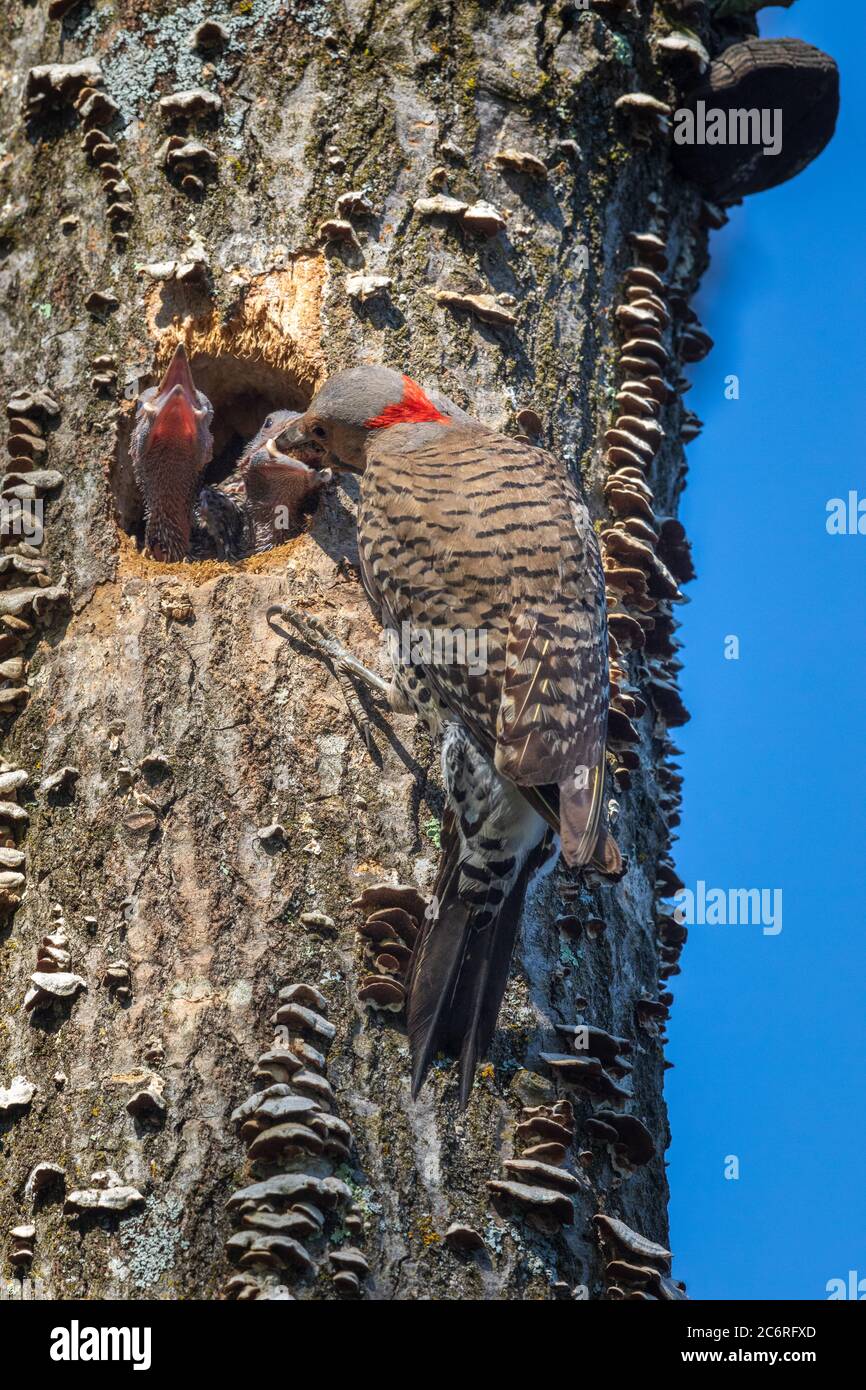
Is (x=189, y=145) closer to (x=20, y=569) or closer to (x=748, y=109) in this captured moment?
(x=20, y=569)

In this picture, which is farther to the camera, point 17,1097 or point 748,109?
point 748,109

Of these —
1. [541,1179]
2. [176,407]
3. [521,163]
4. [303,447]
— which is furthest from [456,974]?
[521,163]

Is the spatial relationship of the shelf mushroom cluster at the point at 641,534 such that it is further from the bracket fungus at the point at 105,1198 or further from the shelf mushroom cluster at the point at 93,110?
the bracket fungus at the point at 105,1198

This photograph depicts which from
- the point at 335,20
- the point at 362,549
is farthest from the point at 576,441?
the point at 335,20

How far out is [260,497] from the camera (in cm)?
607

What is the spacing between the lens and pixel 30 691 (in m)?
4.33

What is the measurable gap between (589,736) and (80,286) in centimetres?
218

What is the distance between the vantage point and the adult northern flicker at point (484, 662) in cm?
380

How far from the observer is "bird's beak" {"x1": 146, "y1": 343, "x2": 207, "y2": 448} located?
491 cm

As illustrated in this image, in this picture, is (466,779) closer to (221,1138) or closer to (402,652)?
(402,652)

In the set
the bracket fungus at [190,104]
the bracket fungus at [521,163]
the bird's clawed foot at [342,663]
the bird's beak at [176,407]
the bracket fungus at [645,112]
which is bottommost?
the bird's clawed foot at [342,663]

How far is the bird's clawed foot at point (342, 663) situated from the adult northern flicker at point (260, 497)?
111 cm

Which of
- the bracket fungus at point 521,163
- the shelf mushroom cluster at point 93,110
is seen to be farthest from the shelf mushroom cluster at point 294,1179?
the bracket fungus at point 521,163

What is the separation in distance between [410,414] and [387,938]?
1.76 metres
